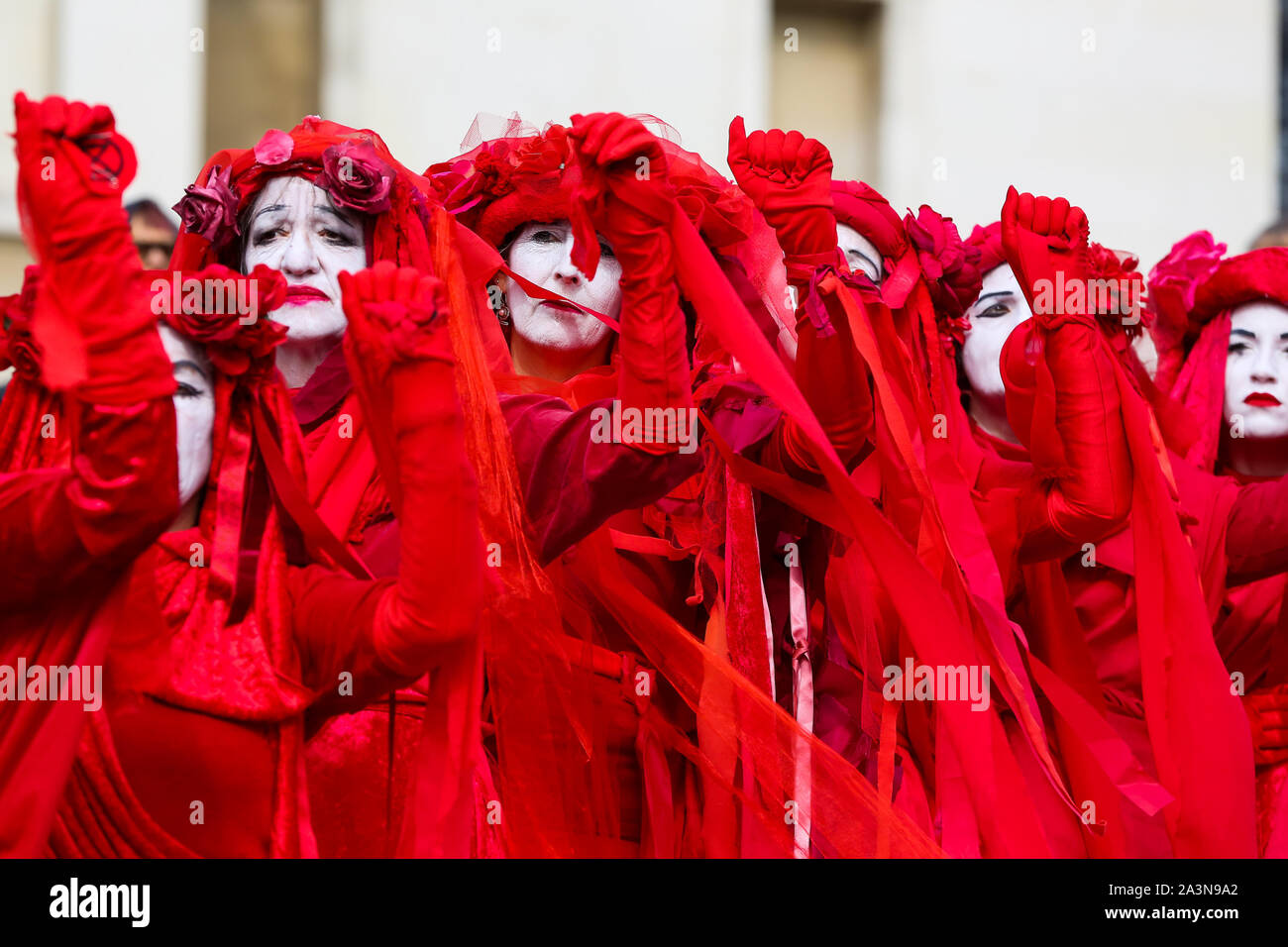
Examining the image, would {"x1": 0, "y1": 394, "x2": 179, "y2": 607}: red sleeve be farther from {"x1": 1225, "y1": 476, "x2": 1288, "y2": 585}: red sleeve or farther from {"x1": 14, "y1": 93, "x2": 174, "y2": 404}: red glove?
{"x1": 1225, "y1": 476, "x2": 1288, "y2": 585}: red sleeve

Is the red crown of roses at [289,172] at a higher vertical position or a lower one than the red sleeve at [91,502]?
higher

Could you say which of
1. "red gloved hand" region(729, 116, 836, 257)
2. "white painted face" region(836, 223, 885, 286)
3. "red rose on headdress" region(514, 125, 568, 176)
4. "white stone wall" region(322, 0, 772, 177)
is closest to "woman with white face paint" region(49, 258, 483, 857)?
"red rose on headdress" region(514, 125, 568, 176)

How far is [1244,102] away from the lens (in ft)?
24.8

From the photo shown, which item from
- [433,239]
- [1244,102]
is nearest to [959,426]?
[433,239]

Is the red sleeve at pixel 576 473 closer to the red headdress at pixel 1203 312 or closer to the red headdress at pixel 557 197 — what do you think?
the red headdress at pixel 557 197

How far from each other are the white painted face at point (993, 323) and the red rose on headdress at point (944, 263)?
34 centimetres

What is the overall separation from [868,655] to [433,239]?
3.54 ft

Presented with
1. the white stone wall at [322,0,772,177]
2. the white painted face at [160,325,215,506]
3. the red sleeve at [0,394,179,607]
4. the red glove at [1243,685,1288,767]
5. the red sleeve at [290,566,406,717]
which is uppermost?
the white stone wall at [322,0,772,177]

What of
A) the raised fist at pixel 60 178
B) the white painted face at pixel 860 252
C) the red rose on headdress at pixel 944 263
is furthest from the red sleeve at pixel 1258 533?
the raised fist at pixel 60 178

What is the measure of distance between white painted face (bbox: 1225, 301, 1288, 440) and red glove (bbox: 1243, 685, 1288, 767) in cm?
55

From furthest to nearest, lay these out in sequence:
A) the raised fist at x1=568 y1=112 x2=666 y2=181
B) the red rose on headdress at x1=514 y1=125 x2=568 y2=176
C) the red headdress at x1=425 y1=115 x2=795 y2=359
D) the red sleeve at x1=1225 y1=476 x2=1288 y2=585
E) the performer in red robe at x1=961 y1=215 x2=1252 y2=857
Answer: the red sleeve at x1=1225 y1=476 x2=1288 y2=585 < the performer in red robe at x1=961 y1=215 x2=1252 y2=857 < the red rose on headdress at x1=514 y1=125 x2=568 y2=176 < the red headdress at x1=425 y1=115 x2=795 y2=359 < the raised fist at x1=568 y1=112 x2=666 y2=181

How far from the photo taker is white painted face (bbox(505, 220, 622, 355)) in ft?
11.4

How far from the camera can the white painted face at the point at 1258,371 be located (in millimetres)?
4188

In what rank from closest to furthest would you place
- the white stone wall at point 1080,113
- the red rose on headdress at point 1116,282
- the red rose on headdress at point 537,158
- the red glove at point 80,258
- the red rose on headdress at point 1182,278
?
the red glove at point 80,258, the red rose on headdress at point 537,158, the red rose on headdress at point 1116,282, the red rose on headdress at point 1182,278, the white stone wall at point 1080,113
